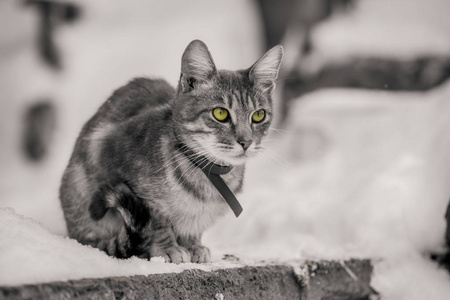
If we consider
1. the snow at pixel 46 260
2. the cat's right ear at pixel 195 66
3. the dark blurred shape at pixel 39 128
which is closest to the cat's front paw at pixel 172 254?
the snow at pixel 46 260

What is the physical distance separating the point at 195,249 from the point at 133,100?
0.79 meters

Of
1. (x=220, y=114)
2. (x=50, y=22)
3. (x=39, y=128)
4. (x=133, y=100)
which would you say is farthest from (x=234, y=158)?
(x=50, y=22)

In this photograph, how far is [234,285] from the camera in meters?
1.71

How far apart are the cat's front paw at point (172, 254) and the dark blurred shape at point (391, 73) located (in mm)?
3281

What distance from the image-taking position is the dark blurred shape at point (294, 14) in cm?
525

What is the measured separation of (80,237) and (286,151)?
256 cm

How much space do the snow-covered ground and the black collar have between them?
255 millimetres

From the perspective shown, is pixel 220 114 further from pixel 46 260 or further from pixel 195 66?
pixel 46 260

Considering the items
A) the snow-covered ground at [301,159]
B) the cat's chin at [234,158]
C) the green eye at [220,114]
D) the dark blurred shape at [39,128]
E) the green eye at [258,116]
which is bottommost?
the dark blurred shape at [39,128]

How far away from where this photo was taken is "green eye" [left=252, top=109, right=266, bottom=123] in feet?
6.27

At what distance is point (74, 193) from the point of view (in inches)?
80.7

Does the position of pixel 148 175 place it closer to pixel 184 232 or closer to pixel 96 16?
pixel 184 232

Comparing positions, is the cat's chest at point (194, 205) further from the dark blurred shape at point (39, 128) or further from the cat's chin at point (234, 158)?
the dark blurred shape at point (39, 128)

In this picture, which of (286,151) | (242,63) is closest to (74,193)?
(286,151)
